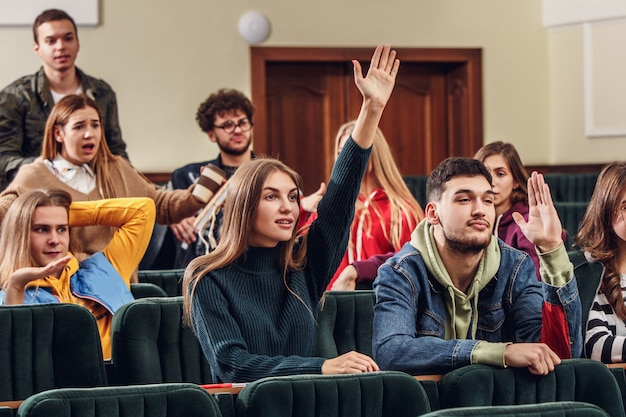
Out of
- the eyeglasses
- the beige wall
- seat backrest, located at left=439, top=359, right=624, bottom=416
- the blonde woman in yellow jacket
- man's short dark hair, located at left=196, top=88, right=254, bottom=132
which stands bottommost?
seat backrest, located at left=439, top=359, right=624, bottom=416

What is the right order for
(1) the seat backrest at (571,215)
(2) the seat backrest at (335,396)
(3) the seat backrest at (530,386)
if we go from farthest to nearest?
(1) the seat backrest at (571,215) < (3) the seat backrest at (530,386) < (2) the seat backrest at (335,396)

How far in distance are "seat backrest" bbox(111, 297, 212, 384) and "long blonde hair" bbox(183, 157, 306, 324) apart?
205 mm

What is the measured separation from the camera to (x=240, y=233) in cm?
236

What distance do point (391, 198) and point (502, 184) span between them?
0.41 m

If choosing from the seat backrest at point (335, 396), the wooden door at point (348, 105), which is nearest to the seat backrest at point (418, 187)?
the wooden door at point (348, 105)

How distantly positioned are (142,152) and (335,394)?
466 centimetres

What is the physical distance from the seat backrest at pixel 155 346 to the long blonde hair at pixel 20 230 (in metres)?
0.45

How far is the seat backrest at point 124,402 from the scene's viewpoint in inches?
68.5

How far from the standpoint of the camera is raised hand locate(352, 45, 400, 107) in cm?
240

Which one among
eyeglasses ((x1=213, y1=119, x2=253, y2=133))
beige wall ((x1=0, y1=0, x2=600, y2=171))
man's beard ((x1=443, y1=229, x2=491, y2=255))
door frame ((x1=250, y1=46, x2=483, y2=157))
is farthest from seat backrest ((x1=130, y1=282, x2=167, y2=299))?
door frame ((x1=250, y1=46, x2=483, y2=157))

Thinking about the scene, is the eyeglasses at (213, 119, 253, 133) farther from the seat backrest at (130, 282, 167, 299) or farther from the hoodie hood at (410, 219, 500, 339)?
the hoodie hood at (410, 219, 500, 339)

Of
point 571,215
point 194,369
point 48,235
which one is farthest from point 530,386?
point 571,215

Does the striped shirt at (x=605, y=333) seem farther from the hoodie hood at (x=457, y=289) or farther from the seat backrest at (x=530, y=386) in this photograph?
the seat backrest at (x=530, y=386)

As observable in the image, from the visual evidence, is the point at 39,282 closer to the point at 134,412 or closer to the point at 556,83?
the point at 134,412
